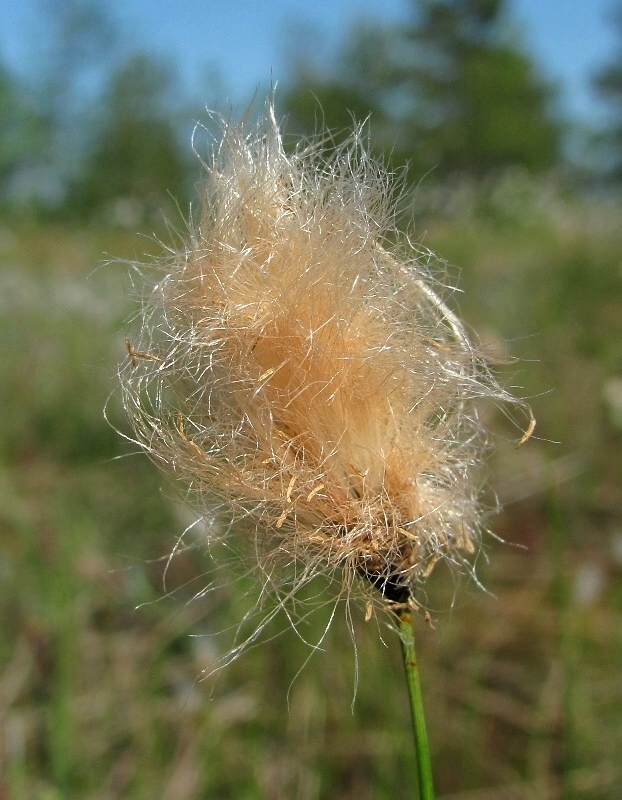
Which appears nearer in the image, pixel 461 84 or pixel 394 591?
pixel 394 591

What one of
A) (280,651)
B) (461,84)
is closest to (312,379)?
(280,651)

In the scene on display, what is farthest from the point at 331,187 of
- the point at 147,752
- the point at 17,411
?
the point at 17,411

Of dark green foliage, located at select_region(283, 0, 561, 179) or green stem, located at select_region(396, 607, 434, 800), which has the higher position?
green stem, located at select_region(396, 607, 434, 800)

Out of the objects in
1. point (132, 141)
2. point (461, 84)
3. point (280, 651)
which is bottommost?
point (132, 141)

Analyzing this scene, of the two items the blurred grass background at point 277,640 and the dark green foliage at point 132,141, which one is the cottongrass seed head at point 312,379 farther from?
the dark green foliage at point 132,141

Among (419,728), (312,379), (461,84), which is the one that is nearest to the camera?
(419,728)

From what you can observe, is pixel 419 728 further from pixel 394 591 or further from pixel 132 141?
pixel 132 141

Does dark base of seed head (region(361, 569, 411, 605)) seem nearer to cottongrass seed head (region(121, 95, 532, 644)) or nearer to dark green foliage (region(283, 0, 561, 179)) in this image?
cottongrass seed head (region(121, 95, 532, 644))

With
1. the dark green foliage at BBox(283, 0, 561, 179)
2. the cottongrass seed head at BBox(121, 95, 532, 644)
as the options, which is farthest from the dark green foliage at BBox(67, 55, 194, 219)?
the cottongrass seed head at BBox(121, 95, 532, 644)

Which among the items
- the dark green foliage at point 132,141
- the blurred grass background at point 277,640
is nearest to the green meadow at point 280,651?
the blurred grass background at point 277,640
